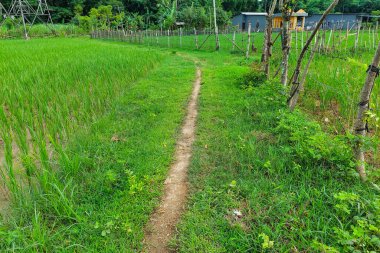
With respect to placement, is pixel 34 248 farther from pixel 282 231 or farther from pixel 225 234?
pixel 282 231

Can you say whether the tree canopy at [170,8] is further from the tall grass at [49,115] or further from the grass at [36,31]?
the tall grass at [49,115]

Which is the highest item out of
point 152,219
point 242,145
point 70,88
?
point 70,88

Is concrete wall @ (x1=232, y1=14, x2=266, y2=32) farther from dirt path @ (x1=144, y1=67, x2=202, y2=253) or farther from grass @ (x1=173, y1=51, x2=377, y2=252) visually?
dirt path @ (x1=144, y1=67, x2=202, y2=253)

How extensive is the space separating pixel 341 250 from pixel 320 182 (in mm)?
912

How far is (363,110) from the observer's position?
2.74 m

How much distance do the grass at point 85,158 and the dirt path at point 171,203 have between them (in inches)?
3.8

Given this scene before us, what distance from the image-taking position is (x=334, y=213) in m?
2.41

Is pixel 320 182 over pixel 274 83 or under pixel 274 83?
under

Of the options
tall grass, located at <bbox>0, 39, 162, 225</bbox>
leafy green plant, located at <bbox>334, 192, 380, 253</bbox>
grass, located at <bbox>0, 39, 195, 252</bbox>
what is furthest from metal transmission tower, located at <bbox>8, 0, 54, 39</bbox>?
leafy green plant, located at <bbox>334, 192, 380, 253</bbox>

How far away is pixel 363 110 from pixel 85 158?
321 centimetres

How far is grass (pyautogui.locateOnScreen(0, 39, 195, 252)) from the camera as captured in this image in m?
2.34

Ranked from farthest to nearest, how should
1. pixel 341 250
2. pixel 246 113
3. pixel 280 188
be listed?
pixel 246 113
pixel 280 188
pixel 341 250

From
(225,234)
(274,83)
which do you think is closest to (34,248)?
(225,234)

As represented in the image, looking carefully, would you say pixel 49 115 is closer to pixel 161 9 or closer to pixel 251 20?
pixel 251 20
